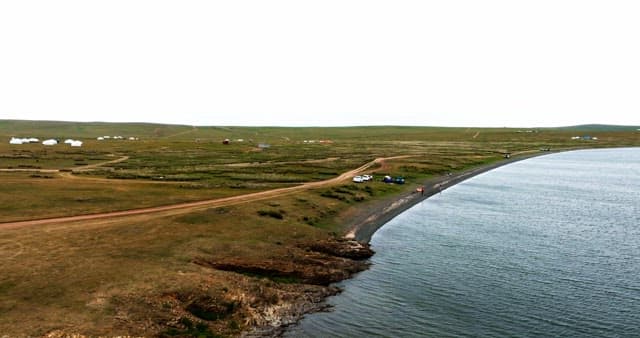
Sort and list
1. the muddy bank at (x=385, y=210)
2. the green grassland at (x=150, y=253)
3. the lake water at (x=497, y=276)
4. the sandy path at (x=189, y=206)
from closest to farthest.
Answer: the green grassland at (x=150, y=253)
the lake water at (x=497, y=276)
the sandy path at (x=189, y=206)
the muddy bank at (x=385, y=210)

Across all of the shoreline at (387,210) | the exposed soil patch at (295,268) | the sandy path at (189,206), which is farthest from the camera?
the shoreline at (387,210)

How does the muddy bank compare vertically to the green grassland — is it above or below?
below

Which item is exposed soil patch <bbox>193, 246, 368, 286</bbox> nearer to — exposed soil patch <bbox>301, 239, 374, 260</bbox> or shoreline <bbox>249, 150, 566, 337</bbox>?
shoreline <bbox>249, 150, 566, 337</bbox>

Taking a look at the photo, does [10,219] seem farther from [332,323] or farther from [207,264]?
[332,323]

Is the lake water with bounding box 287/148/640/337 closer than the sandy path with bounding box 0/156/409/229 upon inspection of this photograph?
Yes

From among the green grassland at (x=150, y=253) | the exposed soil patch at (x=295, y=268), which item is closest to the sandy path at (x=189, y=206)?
the green grassland at (x=150, y=253)

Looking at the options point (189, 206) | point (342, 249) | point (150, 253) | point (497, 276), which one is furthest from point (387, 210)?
point (150, 253)

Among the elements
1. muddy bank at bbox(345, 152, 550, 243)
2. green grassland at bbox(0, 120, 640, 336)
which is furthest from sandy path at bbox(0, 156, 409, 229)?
muddy bank at bbox(345, 152, 550, 243)

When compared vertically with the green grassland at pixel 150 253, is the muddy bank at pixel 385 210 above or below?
below

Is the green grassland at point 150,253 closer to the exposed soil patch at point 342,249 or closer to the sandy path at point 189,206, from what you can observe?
the exposed soil patch at point 342,249

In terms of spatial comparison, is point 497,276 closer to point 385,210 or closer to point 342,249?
point 342,249
